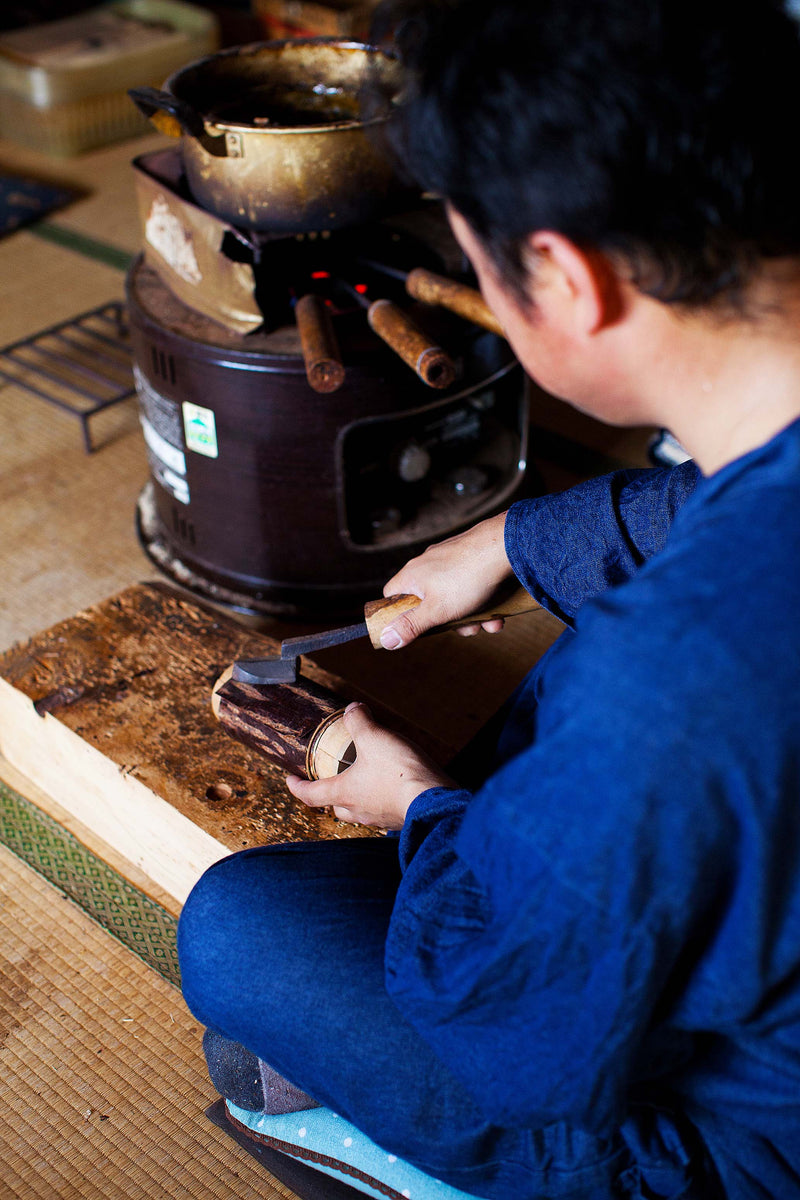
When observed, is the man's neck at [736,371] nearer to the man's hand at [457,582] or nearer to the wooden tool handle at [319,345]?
the man's hand at [457,582]

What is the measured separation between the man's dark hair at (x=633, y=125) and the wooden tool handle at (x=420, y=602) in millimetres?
527

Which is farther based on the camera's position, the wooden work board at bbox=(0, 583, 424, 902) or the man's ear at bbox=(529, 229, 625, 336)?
the wooden work board at bbox=(0, 583, 424, 902)

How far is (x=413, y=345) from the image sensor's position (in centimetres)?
121

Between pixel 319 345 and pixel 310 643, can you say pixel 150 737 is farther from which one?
pixel 319 345

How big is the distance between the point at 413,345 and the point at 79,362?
1.28 m

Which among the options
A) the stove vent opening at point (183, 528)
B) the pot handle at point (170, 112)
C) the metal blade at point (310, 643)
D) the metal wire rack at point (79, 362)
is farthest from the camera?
the metal wire rack at point (79, 362)

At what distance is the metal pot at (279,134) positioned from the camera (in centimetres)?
133

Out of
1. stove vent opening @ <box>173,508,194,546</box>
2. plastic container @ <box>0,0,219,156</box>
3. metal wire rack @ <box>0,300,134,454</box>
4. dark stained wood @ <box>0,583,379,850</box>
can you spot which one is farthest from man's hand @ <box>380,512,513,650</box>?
plastic container @ <box>0,0,219,156</box>

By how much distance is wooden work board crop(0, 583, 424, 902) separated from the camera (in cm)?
111

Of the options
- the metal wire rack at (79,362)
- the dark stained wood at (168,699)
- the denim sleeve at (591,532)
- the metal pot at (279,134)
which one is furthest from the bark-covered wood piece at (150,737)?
the metal wire rack at (79,362)

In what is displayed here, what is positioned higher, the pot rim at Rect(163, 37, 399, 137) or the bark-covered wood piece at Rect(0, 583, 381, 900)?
the pot rim at Rect(163, 37, 399, 137)

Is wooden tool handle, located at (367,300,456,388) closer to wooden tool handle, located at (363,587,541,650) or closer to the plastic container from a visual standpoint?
wooden tool handle, located at (363,587,541,650)

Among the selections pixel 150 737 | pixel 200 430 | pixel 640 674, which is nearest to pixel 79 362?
pixel 200 430

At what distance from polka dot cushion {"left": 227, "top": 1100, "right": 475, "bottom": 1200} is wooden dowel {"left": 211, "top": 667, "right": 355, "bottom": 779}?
32 cm
